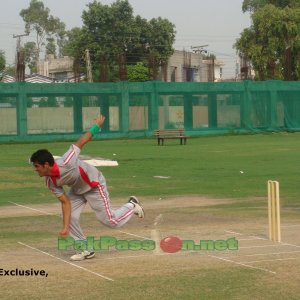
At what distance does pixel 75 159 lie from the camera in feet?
34.1

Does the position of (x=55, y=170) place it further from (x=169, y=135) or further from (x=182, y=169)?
(x=169, y=135)

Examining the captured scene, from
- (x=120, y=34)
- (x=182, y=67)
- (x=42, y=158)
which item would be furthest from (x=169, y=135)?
(x=182, y=67)

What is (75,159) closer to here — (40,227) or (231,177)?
(40,227)

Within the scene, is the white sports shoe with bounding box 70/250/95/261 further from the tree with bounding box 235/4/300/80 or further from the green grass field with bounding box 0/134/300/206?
the tree with bounding box 235/4/300/80

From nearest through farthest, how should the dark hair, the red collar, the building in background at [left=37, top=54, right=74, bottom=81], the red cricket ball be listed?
the dark hair, the red collar, the red cricket ball, the building in background at [left=37, top=54, right=74, bottom=81]

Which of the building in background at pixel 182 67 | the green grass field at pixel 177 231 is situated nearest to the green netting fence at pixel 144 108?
the green grass field at pixel 177 231

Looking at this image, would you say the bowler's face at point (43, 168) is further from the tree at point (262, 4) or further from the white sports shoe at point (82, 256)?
the tree at point (262, 4)

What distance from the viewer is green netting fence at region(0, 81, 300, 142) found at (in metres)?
40.7

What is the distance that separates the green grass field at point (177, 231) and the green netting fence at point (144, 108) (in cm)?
1255

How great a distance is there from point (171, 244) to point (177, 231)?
1304 mm

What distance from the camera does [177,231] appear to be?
42.6ft

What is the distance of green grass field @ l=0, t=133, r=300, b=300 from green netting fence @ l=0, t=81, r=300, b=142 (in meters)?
12.5

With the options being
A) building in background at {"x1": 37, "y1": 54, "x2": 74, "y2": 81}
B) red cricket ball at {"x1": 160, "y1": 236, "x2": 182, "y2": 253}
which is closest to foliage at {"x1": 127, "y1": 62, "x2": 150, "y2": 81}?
building in background at {"x1": 37, "y1": 54, "x2": 74, "y2": 81}

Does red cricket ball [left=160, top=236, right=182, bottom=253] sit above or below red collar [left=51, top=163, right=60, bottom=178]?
below
